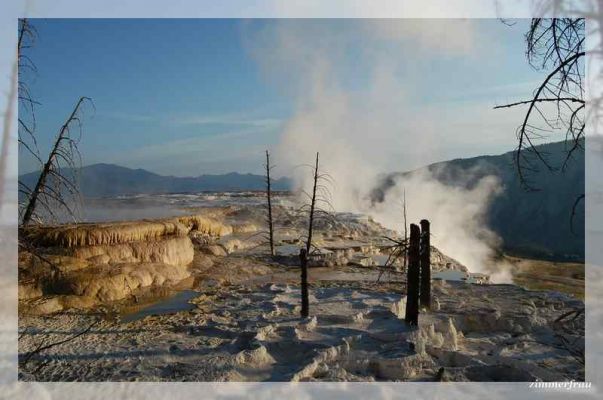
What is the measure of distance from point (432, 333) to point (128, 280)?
9.23m

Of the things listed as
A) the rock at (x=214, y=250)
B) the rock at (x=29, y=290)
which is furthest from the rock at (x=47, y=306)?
the rock at (x=214, y=250)

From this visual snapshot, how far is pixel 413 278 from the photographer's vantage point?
9617 mm

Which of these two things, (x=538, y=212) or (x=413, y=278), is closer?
(x=413, y=278)

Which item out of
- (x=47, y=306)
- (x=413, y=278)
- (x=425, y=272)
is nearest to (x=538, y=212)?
(x=425, y=272)

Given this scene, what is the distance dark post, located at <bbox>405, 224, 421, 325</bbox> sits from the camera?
378 inches

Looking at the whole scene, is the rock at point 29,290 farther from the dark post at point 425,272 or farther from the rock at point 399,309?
the dark post at point 425,272

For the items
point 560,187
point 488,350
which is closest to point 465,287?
point 488,350

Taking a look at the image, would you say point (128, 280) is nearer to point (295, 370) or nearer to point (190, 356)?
point (190, 356)

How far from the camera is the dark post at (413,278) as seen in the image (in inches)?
378

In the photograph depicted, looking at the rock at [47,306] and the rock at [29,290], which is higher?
the rock at [29,290]

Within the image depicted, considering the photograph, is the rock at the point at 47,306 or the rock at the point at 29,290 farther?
the rock at the point at 29,290

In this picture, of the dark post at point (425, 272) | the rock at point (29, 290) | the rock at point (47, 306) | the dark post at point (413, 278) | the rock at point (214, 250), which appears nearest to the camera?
the dark post at point (413, 278)

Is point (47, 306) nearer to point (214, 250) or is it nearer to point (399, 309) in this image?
point (399, 309)

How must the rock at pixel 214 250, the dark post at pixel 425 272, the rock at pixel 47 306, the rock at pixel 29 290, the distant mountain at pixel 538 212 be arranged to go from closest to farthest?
the dark post at pixel 425 272 < the rock at pixel 47 306 < the rock at pixel 29 290 < the rock at pixel 214 250 < the distant mountain at pixel 538 212
